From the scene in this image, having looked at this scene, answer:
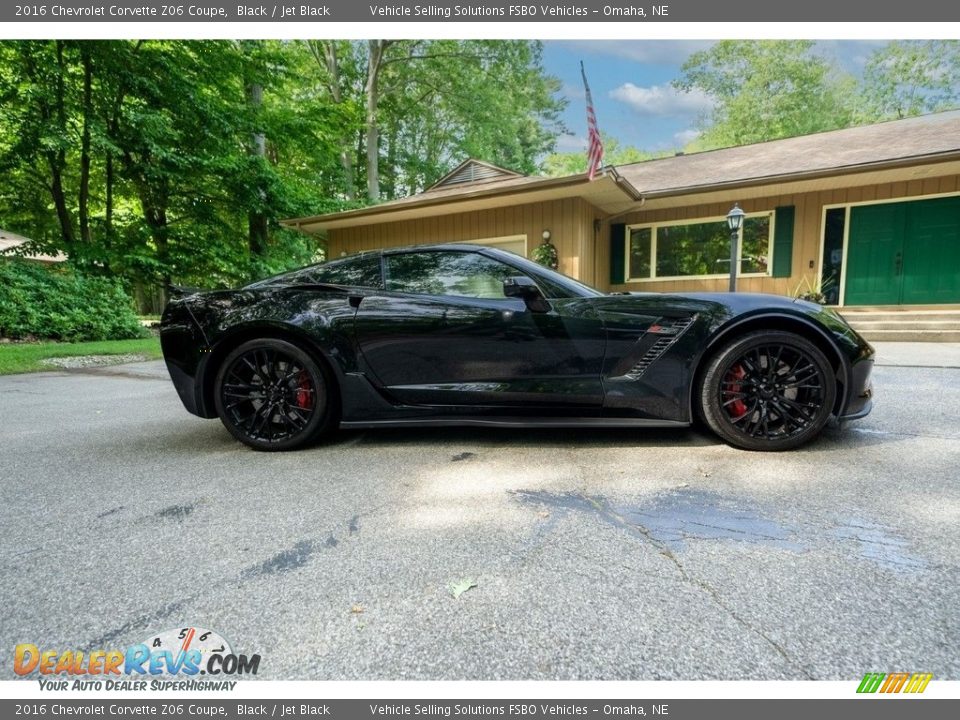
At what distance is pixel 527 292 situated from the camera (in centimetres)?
244

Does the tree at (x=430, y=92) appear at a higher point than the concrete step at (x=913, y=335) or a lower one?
higher

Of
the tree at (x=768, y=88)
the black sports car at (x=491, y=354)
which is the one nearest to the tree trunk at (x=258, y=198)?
the black sports car at (x=491, y=354)

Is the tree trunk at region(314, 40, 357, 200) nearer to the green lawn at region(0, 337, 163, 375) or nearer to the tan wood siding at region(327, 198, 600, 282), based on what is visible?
the tan wood siding at region(327, 198, 600, 282)

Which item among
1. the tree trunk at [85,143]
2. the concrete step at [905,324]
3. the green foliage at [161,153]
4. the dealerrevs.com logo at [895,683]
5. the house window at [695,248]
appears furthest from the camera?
the tree trunk at [85,143]

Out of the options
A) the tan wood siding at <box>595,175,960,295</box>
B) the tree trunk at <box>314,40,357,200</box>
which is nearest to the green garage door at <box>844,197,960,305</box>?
the tan wood siding at <box>595,175,960,295</box>

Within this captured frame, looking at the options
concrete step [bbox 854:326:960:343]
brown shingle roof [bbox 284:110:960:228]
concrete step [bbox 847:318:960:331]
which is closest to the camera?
concrete step [bbox 854:326:960:343]

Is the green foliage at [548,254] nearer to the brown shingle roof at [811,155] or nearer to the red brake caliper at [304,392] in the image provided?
the brown shingle roof at [811,155]

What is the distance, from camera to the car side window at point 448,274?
2.63m

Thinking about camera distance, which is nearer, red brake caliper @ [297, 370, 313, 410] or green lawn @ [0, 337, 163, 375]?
red brake caliper @ [297, 370, 313, 410]

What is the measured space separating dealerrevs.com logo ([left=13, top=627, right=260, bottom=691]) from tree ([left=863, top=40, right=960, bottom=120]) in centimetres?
3253

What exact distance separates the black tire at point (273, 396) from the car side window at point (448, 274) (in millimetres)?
682

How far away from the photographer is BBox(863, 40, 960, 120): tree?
21.9m

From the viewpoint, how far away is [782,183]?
8219 mm
